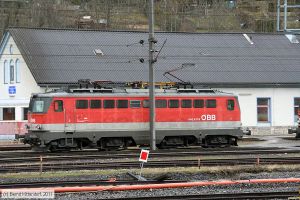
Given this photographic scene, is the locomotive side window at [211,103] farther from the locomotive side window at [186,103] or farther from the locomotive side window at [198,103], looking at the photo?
the locomotive side window at [186,103]

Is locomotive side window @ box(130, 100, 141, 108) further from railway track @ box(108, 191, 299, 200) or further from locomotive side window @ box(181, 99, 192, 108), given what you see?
railway track @ box(108, 191, 299, 200)

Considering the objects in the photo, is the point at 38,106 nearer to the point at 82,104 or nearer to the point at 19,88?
the point at 82,104

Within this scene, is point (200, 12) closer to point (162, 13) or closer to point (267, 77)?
point (162, 13)

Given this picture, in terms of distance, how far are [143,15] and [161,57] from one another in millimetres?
43102

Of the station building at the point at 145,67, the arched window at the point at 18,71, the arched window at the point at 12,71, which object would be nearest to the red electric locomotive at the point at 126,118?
the station building at the point at 145,67

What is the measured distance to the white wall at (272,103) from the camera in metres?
49.2

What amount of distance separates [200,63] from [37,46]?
39.7 feet

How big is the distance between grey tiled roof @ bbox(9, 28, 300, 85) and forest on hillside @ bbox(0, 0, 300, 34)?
2088 cm

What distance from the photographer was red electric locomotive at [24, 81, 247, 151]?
33.2 meters

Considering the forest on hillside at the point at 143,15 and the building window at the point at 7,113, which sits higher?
the forest on hillside at the point at 143,15

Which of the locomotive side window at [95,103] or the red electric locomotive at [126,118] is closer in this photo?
the red electric locomotive at [126,118]

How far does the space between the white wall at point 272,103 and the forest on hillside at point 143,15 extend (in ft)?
87.6

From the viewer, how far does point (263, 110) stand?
1973 inches

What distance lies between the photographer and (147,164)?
25.5 m
